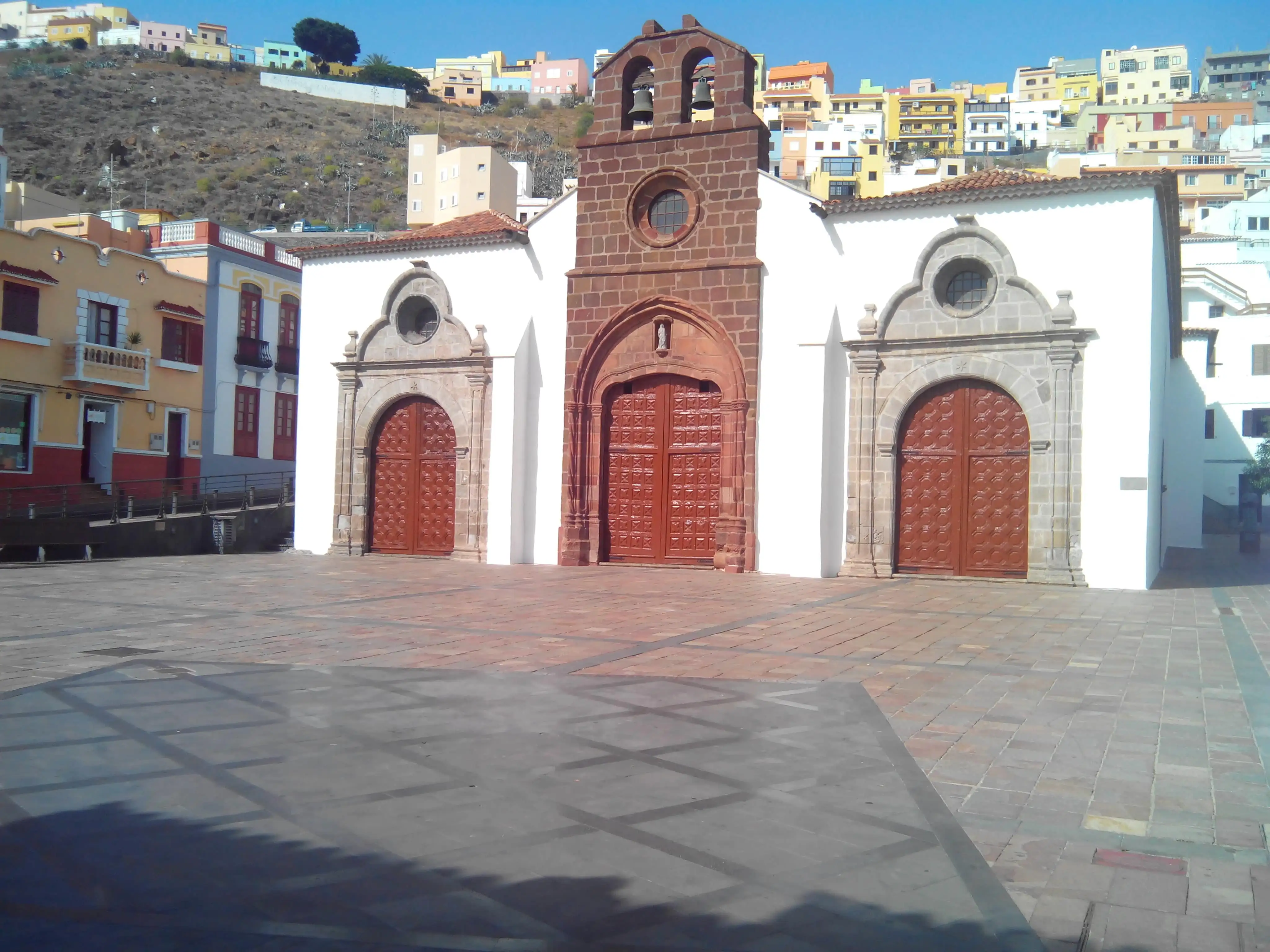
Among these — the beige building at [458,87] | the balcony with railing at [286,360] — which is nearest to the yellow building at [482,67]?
the beige building at [458,87]

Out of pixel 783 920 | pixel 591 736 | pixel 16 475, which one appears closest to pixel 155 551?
pixel 16 475

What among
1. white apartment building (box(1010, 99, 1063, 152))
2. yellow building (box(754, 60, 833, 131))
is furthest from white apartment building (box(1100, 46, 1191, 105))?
yellow building (box(754, 60, 833, 131))

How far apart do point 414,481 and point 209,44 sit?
12591 centimetres

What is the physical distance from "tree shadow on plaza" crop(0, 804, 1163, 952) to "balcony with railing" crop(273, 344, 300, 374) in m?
32.2

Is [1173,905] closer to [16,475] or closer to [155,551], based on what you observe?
[155,551]

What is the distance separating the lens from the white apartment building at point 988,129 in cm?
11094

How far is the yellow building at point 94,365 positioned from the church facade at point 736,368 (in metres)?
9.36

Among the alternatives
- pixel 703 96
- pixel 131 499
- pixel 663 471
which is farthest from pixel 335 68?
pixel 663 471

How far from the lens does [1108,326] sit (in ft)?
48.3

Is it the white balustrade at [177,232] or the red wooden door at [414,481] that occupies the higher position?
the white balustrade at [177,232]

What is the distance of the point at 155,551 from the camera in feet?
76.6

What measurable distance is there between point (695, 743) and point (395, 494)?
15.0 meters

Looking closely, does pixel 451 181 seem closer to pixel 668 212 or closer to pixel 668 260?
pixel 668 212

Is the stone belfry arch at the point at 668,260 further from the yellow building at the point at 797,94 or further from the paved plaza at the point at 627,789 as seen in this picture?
the yellow building at the point at 797,94
